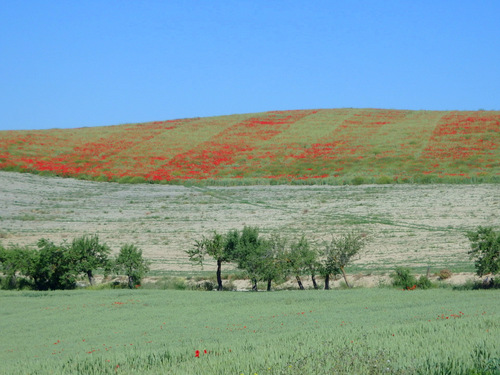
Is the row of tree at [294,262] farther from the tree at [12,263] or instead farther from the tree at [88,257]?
the tree at [12,263]

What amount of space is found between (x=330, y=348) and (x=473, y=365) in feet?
10.0

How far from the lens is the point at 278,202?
2443 inches

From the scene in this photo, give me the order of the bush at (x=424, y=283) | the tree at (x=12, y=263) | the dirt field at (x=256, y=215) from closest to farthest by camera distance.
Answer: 1. the bush at (x=424, y=283)
2. the tree at (x=12, y=263)
3. the dirt field at (x=256, y=215)

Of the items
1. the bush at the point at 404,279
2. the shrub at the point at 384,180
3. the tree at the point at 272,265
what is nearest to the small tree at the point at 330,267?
the tree at the point at 272,265

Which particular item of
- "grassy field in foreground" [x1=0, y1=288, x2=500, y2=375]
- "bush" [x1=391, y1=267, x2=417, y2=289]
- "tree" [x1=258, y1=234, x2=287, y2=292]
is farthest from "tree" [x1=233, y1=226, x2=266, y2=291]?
"bush" [x1=391, y1=267, x2=417, y2=289]

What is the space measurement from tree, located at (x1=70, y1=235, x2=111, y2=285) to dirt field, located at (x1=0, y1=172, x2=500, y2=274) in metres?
4.89

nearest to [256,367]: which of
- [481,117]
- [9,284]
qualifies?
[9,284]

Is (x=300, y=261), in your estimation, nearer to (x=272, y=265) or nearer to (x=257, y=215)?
(x=272, y=265)

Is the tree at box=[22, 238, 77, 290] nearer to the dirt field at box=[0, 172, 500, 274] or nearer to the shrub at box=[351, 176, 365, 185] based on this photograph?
the dirt field at box=[0, 172, 500, 274]

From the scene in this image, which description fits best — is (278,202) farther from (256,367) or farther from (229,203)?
(256,367)

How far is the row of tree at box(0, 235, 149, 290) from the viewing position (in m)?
36.8

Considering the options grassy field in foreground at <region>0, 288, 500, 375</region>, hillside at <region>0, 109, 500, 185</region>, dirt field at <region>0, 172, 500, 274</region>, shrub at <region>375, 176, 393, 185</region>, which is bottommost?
grassy field in foreground at <region>0, 288, 500, 375</region>

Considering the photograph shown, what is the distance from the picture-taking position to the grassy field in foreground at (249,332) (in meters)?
10.8

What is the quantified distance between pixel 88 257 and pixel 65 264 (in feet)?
5.27
